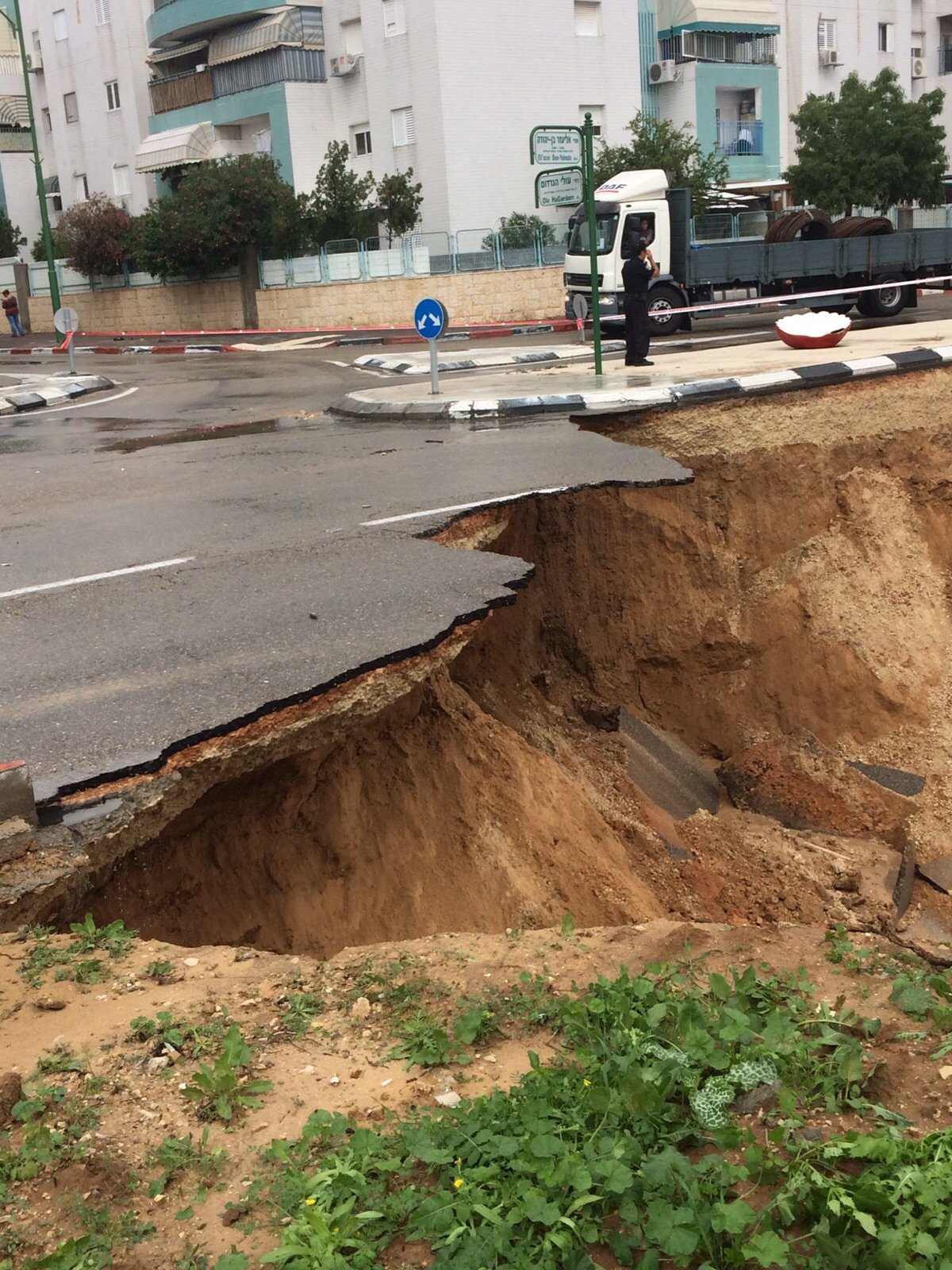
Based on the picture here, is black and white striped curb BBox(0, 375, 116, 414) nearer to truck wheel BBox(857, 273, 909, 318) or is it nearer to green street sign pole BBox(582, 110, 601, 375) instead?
green street sign pole BBox(582, 110, 601, 375)

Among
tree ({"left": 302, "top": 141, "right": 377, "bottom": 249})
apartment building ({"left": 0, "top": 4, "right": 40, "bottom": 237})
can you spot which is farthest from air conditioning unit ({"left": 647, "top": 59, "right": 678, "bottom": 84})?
Result: apartment building ({"left": 0, "top": 4, "right": 40, "bottom": 237})

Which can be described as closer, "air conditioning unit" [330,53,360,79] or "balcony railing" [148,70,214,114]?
"air conditioning unit" [330,53,360,79]

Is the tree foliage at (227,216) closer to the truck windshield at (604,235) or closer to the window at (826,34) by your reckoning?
the truck windshield at (604,235)

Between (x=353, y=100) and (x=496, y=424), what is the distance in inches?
993

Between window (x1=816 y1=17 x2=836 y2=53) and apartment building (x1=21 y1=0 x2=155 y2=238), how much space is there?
2108 centimetres

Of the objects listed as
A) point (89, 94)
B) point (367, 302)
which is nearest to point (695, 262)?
point (367, 302)

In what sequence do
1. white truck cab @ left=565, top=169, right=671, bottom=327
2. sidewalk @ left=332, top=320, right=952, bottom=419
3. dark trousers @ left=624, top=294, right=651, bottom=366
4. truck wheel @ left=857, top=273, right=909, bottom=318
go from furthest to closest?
1. truck wheel @ left=857, top=273, right=909, bottom=318
2. white truck cab @ left=565, top=169, right=671, bottom=327
3. dark trousers @ left=624, top=294, right=651, bottom=366
4. sidewalk @ left=332, top=320, right=952, bottom=419

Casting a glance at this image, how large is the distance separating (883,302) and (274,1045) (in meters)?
22.7

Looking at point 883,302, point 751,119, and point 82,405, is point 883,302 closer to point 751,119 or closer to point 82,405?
point 82,405

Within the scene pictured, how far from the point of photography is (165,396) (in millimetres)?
17875

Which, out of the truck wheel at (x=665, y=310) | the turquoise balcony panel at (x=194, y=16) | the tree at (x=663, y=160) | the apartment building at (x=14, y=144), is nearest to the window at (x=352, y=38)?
the turquoise balcony panel at (x=194, y=16)

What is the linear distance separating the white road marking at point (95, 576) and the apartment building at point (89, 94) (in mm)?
36261

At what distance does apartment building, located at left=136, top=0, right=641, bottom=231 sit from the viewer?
31031 mm

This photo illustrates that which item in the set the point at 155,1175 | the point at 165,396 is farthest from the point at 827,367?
the point at 155,1175
